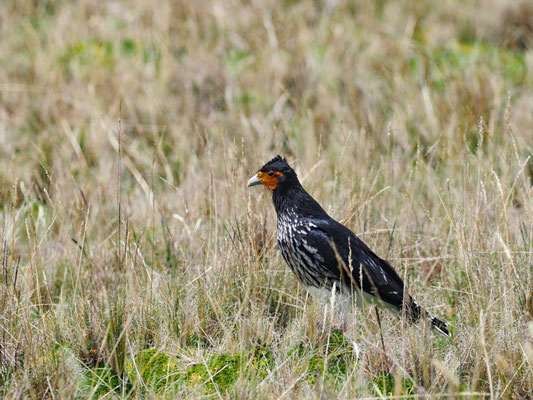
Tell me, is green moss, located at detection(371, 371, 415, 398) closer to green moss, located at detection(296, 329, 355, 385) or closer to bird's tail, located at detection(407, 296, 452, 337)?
green moss, located at detection(296, 329, 355, 385)

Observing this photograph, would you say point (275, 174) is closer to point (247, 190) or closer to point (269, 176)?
point (269, 176)

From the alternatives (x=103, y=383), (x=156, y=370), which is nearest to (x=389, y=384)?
(x=156, y=370)

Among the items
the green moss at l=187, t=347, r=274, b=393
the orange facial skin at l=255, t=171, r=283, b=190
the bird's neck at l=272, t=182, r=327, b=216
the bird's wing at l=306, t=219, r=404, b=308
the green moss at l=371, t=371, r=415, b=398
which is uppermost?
the orange facial skin at l=255, t=171, r=283, b=190

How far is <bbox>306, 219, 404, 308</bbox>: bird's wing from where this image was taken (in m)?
3.43

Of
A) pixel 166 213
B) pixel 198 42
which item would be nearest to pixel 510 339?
pixel 166 213

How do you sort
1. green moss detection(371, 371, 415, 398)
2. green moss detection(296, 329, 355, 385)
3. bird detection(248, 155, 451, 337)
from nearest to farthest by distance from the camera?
1. green moss detection(371, 371, 415, 398)
2. green moss detection(296, 329, 355, 385)
3. bird detection(248, 155, 451, 337)

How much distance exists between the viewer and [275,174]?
3.70 meters

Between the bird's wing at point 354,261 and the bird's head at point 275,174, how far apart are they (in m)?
0.30

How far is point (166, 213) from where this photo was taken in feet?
15.0

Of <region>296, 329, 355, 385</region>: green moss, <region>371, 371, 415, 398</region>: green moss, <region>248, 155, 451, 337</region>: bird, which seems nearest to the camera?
<region>371, 371, 415, 398</region>: green moss

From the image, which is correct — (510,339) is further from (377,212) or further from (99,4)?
(99,4)

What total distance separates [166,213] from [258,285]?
125cm

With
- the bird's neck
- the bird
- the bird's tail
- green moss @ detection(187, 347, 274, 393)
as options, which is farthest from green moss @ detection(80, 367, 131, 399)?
the bird's tail

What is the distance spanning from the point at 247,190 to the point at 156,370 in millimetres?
1216
